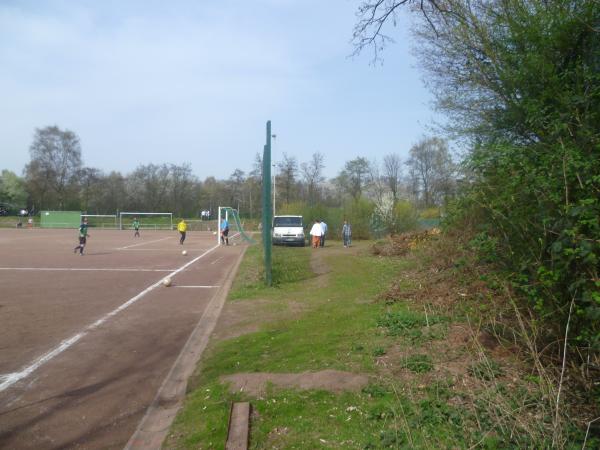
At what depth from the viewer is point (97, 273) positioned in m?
16.5

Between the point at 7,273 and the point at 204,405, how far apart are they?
13575mm

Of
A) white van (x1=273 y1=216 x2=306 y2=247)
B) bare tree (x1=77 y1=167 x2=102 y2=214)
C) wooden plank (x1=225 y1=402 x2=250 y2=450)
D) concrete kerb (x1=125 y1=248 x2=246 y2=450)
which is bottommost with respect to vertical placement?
concrete kerb (x1=125 y1=248 x2=246 y2=450)

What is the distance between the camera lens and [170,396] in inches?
224

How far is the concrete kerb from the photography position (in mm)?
4578

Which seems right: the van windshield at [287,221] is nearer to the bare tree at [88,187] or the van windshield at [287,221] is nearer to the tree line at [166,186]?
the tree line at [166,186]

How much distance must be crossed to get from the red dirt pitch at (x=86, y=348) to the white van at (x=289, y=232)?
48.4 ft

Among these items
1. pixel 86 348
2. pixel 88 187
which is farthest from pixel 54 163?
pixel 86 348

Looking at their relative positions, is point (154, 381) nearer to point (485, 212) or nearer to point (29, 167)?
point (485, 212)

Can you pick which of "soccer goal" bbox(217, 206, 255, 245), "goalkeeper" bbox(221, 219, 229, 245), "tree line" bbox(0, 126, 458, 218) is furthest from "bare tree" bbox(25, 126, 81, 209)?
"goalkeeper" bbox(221, 219, 229, 245)

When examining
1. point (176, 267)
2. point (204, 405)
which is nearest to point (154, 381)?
point (204, 405)

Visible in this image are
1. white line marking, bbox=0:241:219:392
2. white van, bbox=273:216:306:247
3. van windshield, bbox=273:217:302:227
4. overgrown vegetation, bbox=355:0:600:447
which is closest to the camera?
overgrown vegetation, bbox=355:0:600:447

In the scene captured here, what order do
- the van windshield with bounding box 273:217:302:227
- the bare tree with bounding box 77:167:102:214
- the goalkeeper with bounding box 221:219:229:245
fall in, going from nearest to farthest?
1. the van windshield with bounding box 273:217:302:227
2. the goalkeeper with bounding box 221:219:229:245
3. the bare tree with bounding box 77:167:102:214

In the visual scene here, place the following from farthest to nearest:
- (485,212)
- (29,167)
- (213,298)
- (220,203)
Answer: (220,203) < (29,167) < (213,298) < (485,212)

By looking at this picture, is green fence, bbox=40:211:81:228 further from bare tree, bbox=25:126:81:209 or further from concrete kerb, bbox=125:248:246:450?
concrete kerb, bbox=125:248:246:450
